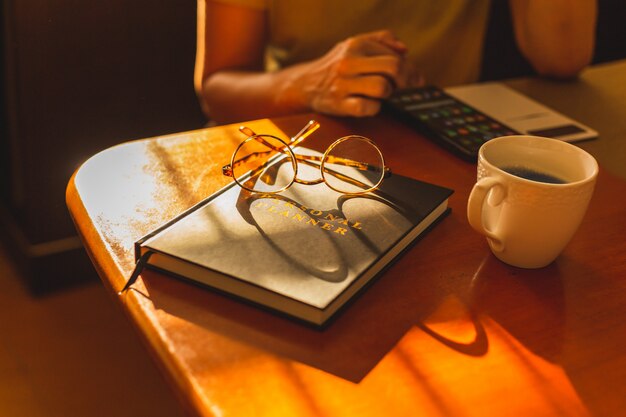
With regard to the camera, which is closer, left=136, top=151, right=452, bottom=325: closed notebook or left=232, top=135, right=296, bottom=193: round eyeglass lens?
left=136, top=151, right=452, bottom=325: closed notebook

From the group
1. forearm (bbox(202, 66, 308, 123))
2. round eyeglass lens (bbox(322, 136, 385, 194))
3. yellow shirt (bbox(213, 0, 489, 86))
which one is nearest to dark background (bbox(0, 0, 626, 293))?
yellow shirt (bbox(213, 0, 489, 86))

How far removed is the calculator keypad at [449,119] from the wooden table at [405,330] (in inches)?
5.5

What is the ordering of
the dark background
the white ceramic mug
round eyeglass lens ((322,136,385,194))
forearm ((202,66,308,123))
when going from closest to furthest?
the white ceramic mug < round eyeglass lens ((322,136,385,194)) < forearm ((202,66,308,123)) < the dark background

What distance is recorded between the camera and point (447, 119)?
0.91m

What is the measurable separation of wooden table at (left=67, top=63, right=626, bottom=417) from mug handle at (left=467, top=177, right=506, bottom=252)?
0.09 ft

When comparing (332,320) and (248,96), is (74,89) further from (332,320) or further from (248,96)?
(332,320)

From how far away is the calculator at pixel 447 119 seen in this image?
2.78 ft

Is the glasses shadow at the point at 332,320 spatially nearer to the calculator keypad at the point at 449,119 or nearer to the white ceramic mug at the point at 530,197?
the white ceramic mug at the point at 530,197

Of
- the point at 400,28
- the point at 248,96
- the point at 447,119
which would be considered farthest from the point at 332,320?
the point at 400,28

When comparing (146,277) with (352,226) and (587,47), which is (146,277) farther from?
(587,47)

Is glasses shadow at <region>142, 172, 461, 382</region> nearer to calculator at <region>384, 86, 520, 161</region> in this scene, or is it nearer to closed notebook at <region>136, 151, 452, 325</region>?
closed notebook at <region>136, 151, 452, 325</region>

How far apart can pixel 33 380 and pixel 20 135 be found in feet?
1.79

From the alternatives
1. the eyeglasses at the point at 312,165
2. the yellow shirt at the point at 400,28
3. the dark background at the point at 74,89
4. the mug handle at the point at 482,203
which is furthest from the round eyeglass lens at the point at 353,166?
the dark background at the point at 74,89

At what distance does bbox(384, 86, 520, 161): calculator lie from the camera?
33.4 inches
